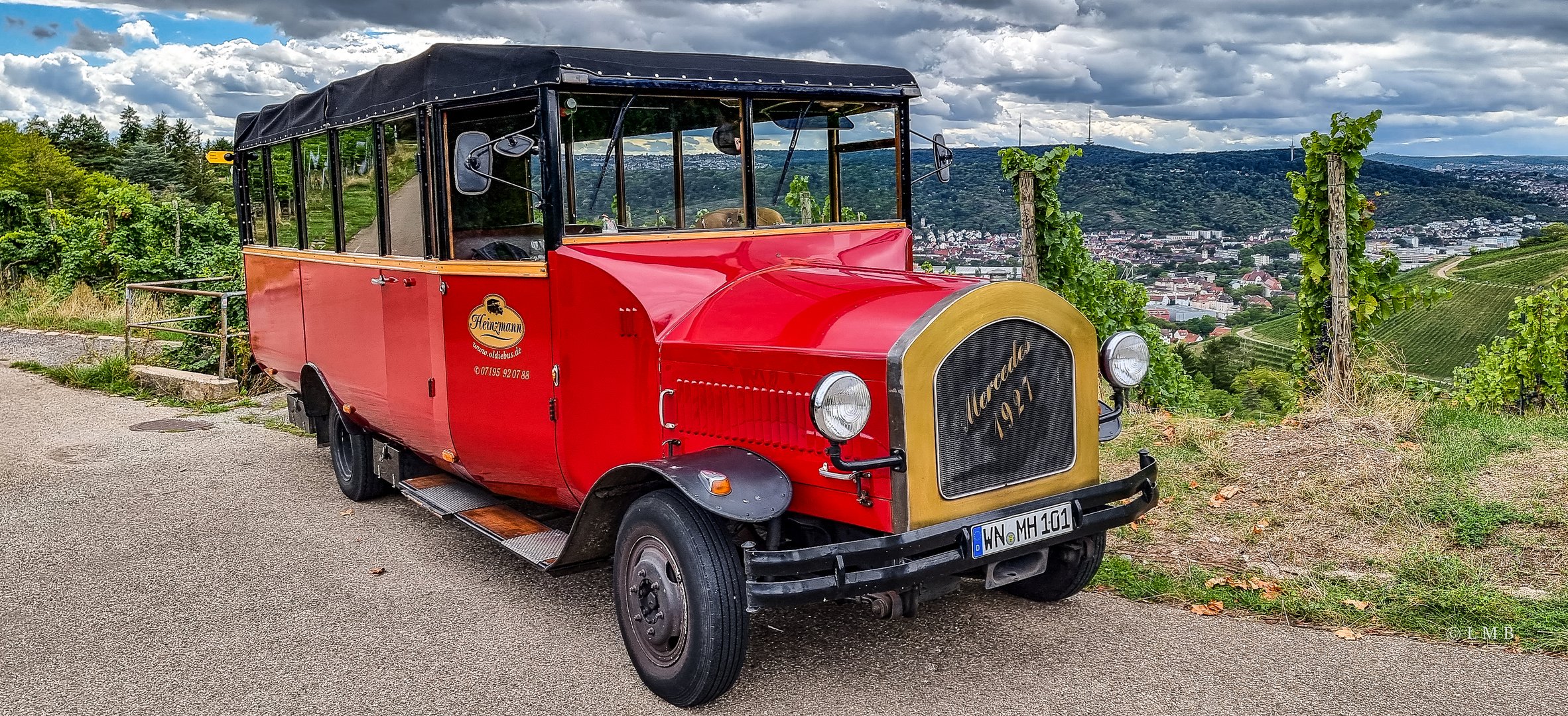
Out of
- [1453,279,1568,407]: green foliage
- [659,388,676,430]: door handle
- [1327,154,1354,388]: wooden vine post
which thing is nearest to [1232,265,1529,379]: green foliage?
[1453,279,1568,407]: green foliage

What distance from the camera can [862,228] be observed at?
18.6 ft

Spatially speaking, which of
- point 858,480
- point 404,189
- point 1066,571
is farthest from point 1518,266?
point 858,480

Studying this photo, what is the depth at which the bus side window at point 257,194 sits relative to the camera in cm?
848

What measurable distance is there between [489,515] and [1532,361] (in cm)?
1138

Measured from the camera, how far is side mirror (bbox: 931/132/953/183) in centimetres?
590

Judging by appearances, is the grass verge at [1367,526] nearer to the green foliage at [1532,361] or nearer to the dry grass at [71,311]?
the green foliage at [1532,361]

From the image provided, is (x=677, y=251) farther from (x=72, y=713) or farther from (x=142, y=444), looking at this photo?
(x=142, y=444)

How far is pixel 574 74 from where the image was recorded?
477cm

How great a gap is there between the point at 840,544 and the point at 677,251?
1785 millimetres

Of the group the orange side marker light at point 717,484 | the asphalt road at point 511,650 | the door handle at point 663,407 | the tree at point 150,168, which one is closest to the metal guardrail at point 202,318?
the asphalt road at point 511,650

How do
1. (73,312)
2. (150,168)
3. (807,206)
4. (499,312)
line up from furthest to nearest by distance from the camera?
(150,168), (73,312), (807,206), (499,312)

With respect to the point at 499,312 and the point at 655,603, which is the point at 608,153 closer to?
the point at 499,312

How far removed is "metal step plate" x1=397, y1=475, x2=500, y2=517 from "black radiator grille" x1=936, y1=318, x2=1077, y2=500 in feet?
9.93

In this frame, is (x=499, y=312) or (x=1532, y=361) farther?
(x=1532, y=361)
